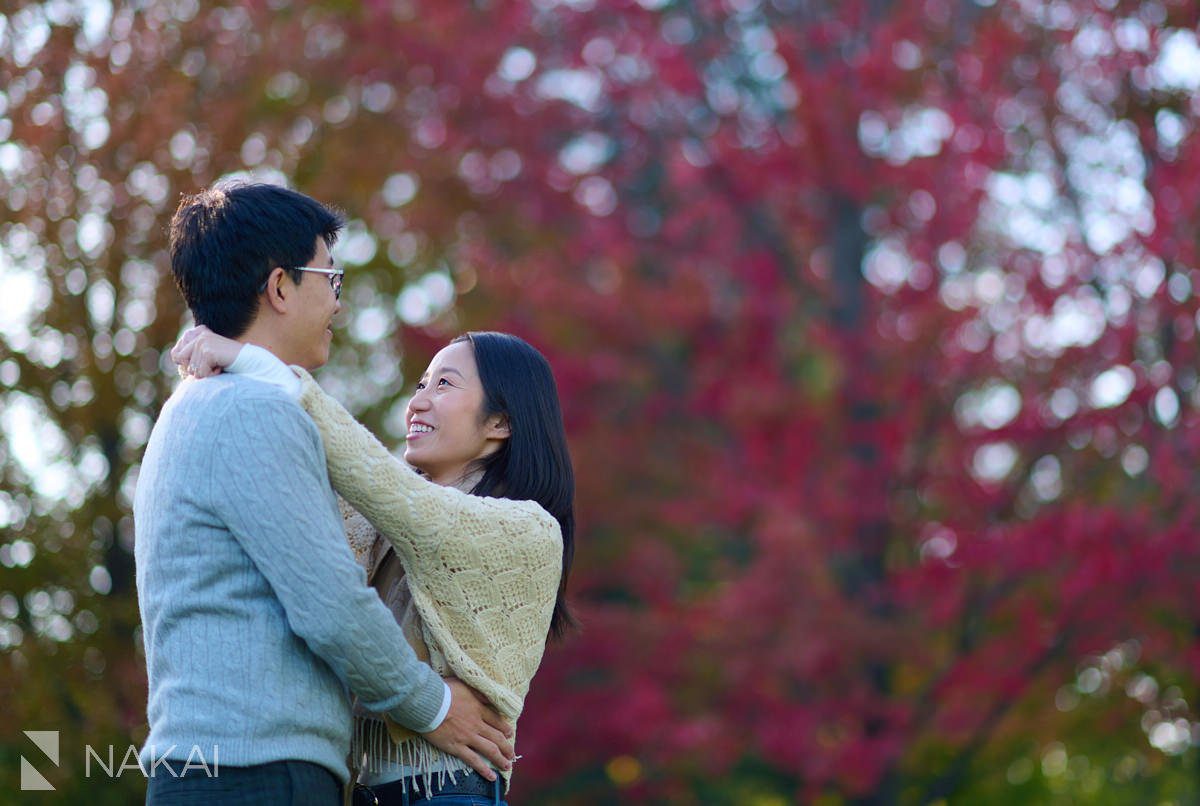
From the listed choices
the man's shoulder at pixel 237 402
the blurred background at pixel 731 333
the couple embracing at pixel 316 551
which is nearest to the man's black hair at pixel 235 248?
the couple embracing at pixel 316 551

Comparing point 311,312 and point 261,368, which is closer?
point 261,368

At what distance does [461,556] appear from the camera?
249 cm

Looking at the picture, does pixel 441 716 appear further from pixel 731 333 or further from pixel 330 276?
pixel 731 333

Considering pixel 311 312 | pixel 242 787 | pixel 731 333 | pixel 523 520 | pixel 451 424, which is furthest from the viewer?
pixel 731 333

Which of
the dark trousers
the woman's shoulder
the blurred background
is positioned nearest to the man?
the dark trousers

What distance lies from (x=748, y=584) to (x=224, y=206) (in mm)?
4462

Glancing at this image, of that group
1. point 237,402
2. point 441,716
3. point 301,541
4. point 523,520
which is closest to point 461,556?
point 523,520

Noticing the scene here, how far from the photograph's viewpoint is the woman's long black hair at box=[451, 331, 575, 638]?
275 centimetres

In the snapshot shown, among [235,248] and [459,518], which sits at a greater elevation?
[235,248]

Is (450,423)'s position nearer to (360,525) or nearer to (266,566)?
(360,525)

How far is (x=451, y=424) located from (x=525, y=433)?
0.46ft

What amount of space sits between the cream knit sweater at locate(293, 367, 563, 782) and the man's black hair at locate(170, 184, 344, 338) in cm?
16

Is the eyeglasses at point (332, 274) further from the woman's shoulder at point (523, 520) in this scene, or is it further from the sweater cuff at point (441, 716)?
the sweater cuff at point (441, 716)

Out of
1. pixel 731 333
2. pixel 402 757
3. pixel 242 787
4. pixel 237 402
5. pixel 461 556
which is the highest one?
pixel 237 402
